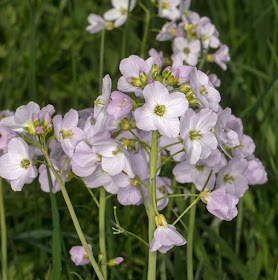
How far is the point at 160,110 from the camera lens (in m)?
1.26

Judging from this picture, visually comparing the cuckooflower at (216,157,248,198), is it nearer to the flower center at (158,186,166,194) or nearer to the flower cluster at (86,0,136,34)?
the flower center at (158,186,166,194)

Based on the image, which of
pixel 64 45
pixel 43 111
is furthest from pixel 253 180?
pixel 64 45

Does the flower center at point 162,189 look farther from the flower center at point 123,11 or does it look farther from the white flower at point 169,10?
the flower center at point 123,11

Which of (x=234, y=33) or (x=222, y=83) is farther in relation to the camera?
(x=234, y=33)

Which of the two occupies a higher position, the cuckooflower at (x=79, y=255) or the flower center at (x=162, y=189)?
the flower center at (x=162, y=189)

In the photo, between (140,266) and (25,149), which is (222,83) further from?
(25,149)

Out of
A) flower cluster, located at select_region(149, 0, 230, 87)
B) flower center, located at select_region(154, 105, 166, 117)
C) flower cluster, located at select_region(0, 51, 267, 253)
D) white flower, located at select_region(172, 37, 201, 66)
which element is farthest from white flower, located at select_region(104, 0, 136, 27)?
flower center, located at select_region(154, 105, 166, 117)

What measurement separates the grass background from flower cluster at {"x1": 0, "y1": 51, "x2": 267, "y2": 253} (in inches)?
10.6

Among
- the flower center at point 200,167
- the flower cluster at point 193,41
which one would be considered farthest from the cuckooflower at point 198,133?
the flower cluster at point 193,41

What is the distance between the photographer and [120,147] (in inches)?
50.2

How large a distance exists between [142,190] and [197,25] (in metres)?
0.96

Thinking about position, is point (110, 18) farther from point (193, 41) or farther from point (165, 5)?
point (193, 41)

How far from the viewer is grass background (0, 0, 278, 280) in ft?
5.94

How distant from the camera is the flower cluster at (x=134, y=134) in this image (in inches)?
49.7
